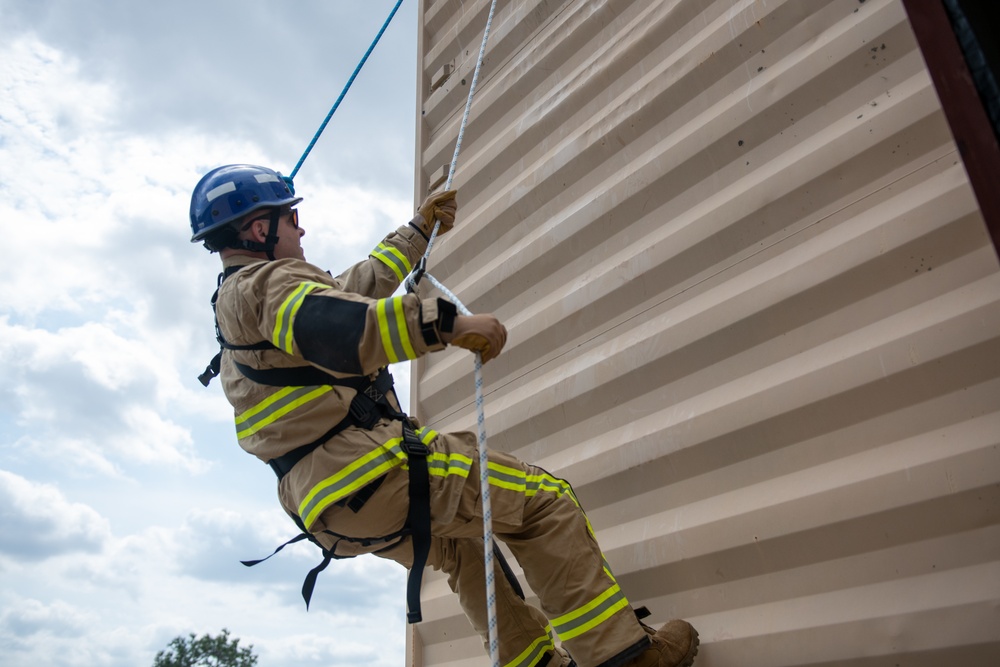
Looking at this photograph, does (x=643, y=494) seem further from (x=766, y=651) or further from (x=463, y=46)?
(x=463, y=46)

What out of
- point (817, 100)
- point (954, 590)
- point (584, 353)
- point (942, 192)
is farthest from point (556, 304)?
point (954, 590)

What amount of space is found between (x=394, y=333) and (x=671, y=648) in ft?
3.21

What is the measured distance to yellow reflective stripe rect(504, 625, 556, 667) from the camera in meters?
2.18

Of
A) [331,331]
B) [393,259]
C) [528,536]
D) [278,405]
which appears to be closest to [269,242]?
[393,259]

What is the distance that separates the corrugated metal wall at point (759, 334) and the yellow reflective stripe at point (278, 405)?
2.97 ft

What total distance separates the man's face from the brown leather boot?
1.42 meters

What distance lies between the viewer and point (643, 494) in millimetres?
2350

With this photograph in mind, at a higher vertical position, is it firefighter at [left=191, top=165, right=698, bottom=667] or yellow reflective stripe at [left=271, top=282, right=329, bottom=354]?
yellow reflective stripe at [left=271, top=282, right=329, bottom=354]

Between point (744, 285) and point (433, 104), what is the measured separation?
221 cm

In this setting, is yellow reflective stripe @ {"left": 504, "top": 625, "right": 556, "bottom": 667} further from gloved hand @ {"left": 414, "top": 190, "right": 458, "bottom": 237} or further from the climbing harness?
gloved hand @ {"left": 414, "top": 190, "right": 458, "bottom": 237}

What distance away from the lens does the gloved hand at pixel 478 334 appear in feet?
5.88

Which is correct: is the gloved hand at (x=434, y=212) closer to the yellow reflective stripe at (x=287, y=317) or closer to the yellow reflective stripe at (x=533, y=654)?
the yellow reflective stripe at (x=287, y=317)

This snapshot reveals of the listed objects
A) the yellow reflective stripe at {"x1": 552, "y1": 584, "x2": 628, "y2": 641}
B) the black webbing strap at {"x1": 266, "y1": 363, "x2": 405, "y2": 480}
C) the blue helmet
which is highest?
the blue helmet

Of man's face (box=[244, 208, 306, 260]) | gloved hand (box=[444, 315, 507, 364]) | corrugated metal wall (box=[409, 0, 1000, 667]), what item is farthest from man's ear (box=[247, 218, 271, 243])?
corrugated metal wall (box=[409, 0, 1000, 667])
